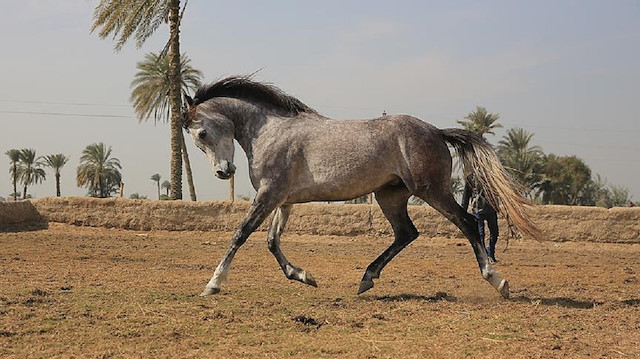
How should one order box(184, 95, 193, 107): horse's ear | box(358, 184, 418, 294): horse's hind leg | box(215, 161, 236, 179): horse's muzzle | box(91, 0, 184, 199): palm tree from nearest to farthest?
box(215, 161, 236, 179): horse's muzzle
box(184, 95, 193, 107): horse's ear
box(358, 184, 418, 294): horse's hind leg
box(91, 0, 184, 199): palm tree

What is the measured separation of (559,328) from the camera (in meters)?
6.00

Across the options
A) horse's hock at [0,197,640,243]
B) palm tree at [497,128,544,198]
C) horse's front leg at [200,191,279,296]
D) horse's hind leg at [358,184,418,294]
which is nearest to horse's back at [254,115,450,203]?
horse's front leg at [200,191,279,296]

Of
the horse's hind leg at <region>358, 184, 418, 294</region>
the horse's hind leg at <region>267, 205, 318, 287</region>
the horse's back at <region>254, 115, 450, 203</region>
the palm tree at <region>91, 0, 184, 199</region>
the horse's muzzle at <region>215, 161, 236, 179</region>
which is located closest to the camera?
the horse's back at <region>254, 115, 450, 203</region>

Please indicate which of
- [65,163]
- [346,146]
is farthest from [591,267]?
[65,163]

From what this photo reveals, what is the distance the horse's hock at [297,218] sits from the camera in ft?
56.4

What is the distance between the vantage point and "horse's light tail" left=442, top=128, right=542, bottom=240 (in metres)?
7.83

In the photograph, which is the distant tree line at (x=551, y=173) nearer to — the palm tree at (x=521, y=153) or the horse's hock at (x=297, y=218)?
the palm tree at (x=521, y=153)

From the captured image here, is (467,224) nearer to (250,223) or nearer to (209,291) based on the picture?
(250,223)

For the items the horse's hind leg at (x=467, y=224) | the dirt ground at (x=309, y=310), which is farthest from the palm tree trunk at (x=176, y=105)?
the horse's hind leg at (x=467, y=224)

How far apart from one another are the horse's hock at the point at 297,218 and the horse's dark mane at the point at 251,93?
9.54 metres

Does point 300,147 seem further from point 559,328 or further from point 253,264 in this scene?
point 253,264

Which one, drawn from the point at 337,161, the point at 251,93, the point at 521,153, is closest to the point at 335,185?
the point at 337,161

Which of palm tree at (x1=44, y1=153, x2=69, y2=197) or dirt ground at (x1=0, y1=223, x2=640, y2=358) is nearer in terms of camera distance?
dirt ground at (x1=0, y1=223, x2=640, y2=358)

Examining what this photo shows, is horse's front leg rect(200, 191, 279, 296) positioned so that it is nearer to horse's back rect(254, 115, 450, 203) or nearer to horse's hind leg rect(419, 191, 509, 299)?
horse's back rect(254, 115, 450, 203)
